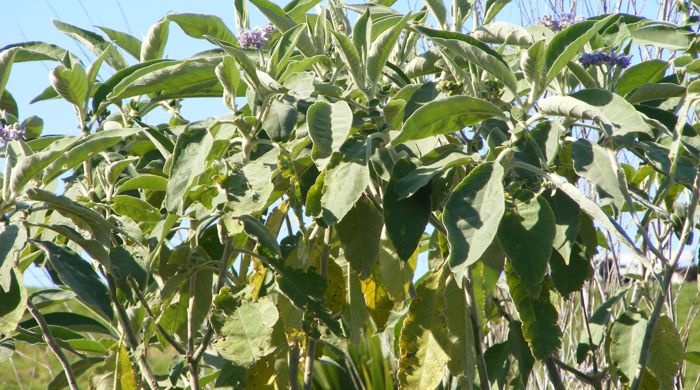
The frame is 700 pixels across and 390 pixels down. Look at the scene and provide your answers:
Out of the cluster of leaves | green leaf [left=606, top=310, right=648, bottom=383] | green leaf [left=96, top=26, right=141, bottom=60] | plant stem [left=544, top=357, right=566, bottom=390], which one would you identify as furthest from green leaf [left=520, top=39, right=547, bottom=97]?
green leaf [left=96, top=26, right=141, bottom=60]

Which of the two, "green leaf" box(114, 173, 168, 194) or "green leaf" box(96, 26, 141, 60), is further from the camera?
"green leaf" box(96, 26, 141, 60)

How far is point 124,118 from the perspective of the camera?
1972 mm

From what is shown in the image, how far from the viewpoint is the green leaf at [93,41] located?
2.16 metres

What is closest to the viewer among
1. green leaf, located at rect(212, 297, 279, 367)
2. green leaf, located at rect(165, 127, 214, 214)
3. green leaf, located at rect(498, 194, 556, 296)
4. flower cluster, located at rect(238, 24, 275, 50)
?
green leaf, located at rect(498, 194, 556, 296)

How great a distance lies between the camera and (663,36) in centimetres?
195

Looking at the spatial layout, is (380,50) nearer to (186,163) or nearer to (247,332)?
(186,163)

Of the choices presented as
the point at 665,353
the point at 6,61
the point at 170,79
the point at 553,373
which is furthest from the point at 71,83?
the point at 665,353

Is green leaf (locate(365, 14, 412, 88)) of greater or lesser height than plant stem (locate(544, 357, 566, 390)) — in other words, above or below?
above

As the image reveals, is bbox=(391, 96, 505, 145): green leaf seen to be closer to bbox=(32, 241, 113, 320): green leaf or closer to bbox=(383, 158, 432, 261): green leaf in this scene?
bbox=(383, 158, 432, 261): green leaf

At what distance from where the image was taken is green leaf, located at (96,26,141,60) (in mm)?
2131

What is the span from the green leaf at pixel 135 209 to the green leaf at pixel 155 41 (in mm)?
401

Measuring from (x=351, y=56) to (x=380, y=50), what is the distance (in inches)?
2.1

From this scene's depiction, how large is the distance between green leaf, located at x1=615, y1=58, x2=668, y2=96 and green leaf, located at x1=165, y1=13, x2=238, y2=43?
824 mm

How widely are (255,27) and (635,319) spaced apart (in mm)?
1080
